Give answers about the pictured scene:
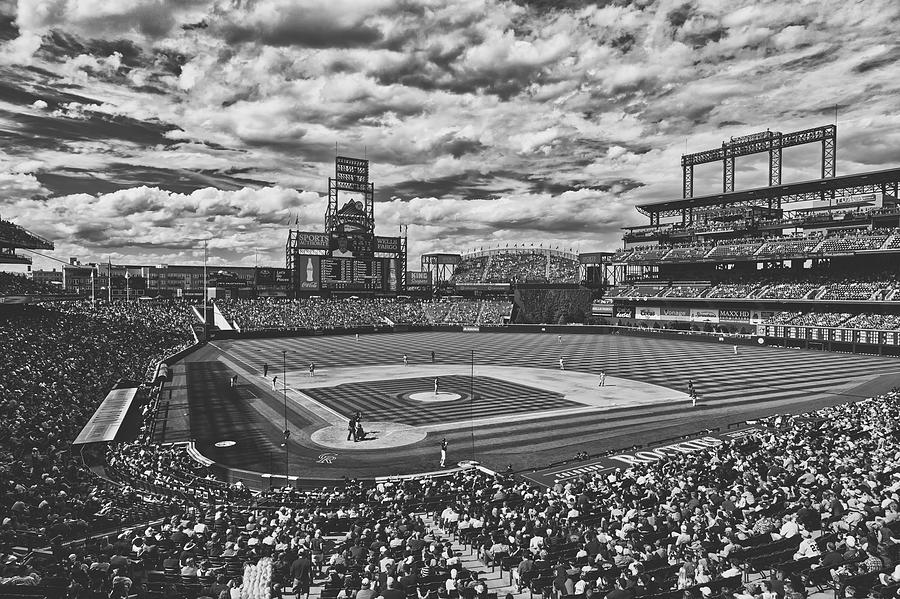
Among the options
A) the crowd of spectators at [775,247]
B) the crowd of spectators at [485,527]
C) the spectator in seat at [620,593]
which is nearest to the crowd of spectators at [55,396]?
the crowd of spectators at [485,527]

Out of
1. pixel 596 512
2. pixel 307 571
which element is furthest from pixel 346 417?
pixel 307 571

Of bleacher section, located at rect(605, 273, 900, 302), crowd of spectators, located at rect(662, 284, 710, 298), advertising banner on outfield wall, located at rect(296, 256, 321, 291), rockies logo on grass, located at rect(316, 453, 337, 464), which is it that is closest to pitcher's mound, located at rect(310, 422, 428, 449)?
rockies logo on grass, located at rect(316, 453, 337, 464)

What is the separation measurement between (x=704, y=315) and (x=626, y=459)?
7490 centimetres

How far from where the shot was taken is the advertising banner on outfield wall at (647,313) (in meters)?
100

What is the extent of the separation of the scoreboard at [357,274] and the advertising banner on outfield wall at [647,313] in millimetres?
44617

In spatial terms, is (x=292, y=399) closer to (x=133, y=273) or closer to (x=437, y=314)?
(x=437, y=314)

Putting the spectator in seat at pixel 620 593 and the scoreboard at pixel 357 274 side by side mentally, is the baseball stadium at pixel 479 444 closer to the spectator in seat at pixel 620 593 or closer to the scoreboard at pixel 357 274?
the spectator in seat at pixel 620 593

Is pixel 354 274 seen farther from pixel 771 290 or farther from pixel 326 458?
pixel 326 458

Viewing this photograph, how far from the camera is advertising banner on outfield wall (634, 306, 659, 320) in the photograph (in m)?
100

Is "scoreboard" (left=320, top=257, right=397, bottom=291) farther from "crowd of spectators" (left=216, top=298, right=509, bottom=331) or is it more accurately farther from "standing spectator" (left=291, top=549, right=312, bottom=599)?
"standing spectator" (left=291, top=549, right=312, bottom=599)

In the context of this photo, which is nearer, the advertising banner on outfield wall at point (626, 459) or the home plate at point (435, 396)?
the advertising banner on outfield wall at point (626, 459)

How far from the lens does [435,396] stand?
4044 centimetres

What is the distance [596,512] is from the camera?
16328mm

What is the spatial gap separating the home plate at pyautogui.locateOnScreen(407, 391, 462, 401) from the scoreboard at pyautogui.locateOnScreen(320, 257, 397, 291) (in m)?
59.1
